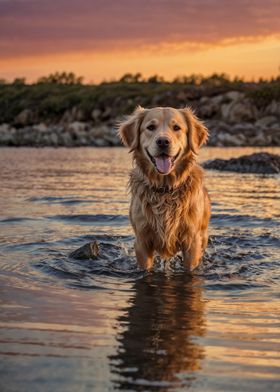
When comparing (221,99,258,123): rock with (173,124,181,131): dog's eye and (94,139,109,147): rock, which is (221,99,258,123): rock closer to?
(94,139,109,147): rock

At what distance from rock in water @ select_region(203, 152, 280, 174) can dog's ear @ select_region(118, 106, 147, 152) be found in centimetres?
1301

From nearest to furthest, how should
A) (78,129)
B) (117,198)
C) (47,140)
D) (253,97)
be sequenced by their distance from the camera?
(117,198)
(47,140)
(78,129)
(253,97)

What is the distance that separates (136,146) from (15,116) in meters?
53.0

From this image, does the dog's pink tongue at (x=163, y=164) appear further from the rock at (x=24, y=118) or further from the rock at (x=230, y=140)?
the rock at (x=24, y=118)

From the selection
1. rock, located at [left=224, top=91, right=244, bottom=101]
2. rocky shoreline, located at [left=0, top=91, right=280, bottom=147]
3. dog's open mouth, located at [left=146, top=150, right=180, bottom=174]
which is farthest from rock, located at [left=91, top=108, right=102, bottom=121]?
dog's open mouth, located at [left=146, top=150, right=180, bottom=174]

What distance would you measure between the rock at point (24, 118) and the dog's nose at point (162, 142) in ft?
167

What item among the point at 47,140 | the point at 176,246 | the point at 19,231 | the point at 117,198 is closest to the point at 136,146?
the point at 176,246

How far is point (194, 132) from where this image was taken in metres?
7.61

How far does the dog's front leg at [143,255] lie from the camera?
7.42 meters

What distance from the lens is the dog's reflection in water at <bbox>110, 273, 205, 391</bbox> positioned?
3.71 metres

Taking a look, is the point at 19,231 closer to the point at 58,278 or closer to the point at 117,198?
the point at 58,278

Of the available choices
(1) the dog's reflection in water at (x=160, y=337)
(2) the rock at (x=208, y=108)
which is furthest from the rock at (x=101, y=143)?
(1) the dog's reflection in water at (x=160, y=337)

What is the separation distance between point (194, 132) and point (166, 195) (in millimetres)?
772

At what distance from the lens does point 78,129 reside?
42.5 metres
